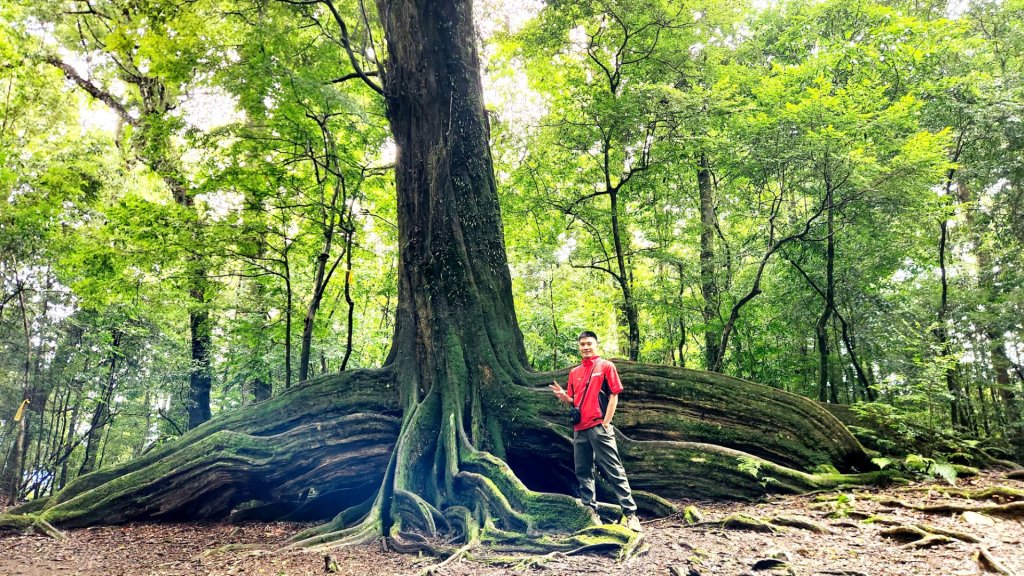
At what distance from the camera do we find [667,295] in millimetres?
10750

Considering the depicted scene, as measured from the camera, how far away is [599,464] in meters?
4.82

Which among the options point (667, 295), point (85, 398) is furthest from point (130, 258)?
point (667, 295)

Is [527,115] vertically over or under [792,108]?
over

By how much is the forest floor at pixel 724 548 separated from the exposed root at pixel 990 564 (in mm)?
10

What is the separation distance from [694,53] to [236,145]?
1033 centimetres

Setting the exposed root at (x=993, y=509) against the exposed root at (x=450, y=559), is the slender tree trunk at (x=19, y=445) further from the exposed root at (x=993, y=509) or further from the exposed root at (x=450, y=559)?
the exposed root at (x=993, y=509)

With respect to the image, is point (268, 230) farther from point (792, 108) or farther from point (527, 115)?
point (792, 108)

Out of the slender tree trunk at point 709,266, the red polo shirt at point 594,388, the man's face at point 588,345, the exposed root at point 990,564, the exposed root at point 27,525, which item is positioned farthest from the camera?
the slender tree trunk at point 709,266

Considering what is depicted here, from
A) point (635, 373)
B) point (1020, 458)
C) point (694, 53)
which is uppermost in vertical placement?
point (694, 53)

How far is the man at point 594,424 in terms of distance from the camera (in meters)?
4.71

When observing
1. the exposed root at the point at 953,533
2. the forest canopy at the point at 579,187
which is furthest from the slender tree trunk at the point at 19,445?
the exposed root at the point at 953,533

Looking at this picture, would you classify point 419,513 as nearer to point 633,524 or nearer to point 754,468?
point 633,524

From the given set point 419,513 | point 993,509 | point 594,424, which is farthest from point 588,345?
point 993,509

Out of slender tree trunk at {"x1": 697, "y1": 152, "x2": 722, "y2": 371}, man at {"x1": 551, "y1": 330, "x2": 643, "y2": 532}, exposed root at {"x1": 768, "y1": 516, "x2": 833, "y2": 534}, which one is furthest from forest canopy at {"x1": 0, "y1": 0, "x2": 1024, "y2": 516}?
man at {"x1": 551, "y1": 330, "x2": 643, "y2": 532}
